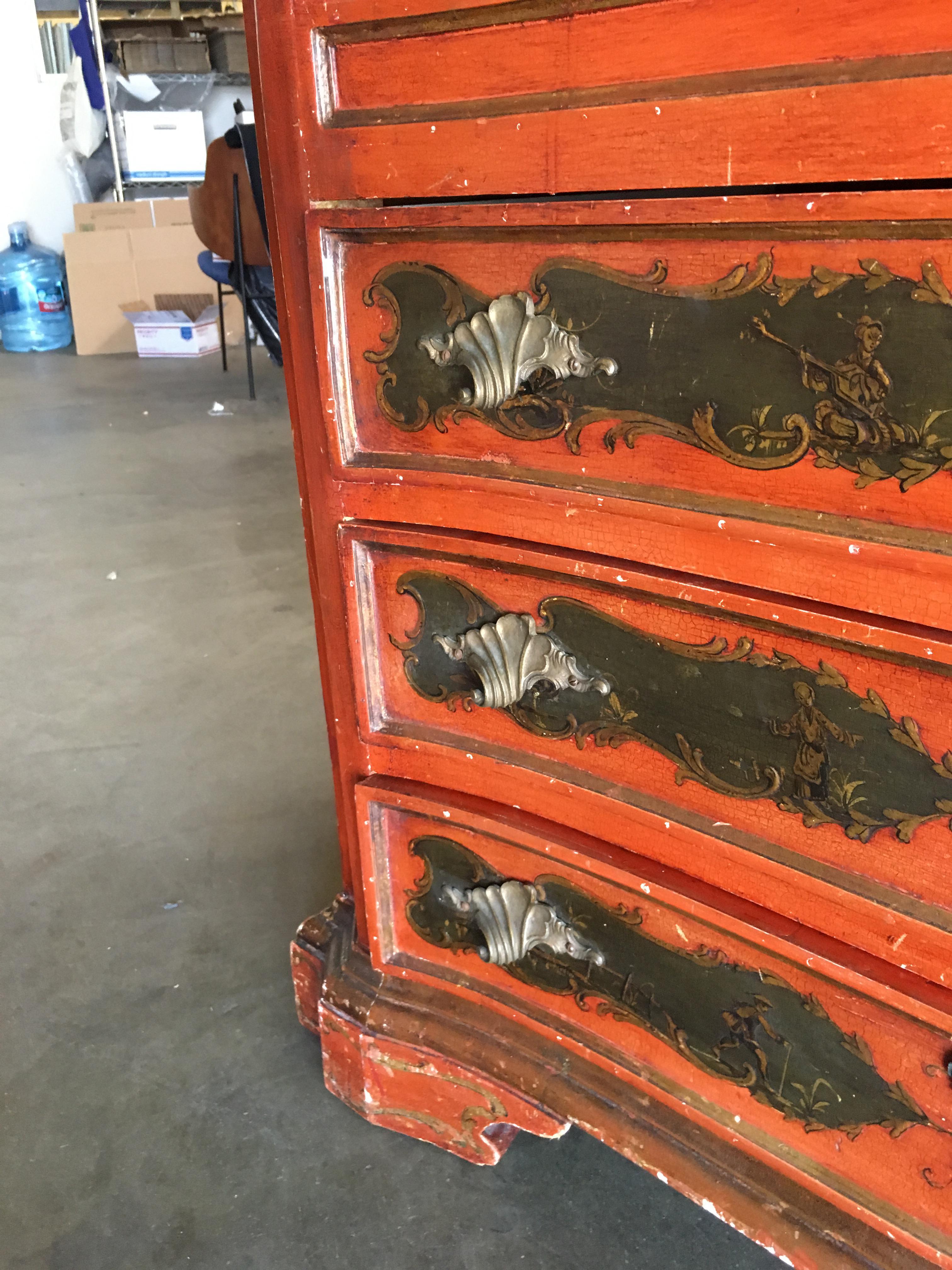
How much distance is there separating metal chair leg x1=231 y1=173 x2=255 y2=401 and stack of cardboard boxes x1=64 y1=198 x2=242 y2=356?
105 centimetres

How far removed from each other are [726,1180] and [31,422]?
12.0 ft

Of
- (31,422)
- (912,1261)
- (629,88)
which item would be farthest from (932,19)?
(31,422)

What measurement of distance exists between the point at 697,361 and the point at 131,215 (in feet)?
16.4

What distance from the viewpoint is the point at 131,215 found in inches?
191

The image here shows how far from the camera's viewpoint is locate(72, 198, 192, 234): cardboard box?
189 inches

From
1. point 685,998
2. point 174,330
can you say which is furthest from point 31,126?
point 685,998

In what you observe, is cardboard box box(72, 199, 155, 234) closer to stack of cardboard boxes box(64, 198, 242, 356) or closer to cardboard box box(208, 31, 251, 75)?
stack of cardboard boxes box(64, 198, 242, 356)

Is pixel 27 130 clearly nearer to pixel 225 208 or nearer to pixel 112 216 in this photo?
pixel 112 216

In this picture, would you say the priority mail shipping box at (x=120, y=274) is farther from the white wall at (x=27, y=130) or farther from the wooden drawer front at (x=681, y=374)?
the wooden drawer front at (x=681, y=374)

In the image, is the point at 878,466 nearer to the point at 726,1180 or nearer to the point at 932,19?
the point at 932,19

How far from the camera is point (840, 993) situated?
26.0 inches

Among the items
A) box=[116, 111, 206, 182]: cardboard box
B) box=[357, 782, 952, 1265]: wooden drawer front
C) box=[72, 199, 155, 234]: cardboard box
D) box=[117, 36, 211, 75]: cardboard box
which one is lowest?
box=[357, 782, 952, 1265]: wooden drawer front

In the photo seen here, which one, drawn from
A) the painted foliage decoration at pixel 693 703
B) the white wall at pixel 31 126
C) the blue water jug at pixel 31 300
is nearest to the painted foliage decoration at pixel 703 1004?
the painted foliage decoration at pixel 693 703

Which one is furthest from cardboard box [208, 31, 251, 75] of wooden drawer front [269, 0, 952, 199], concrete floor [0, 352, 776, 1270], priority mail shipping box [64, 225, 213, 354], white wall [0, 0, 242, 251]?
wooden drawer front [269, 0, 952, 199]
